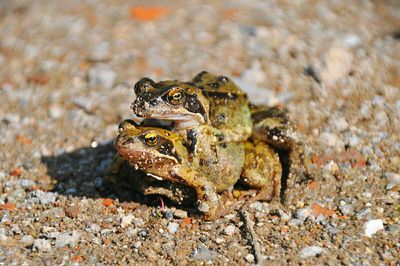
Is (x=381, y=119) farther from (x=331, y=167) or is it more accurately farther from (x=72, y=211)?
(x=72, y=211)

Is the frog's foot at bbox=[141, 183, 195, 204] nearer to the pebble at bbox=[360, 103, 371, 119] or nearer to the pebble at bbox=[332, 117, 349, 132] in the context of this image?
the pebble at bbox=[332, 117, 349, 132]

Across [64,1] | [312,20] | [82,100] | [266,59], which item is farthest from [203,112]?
[64,1]

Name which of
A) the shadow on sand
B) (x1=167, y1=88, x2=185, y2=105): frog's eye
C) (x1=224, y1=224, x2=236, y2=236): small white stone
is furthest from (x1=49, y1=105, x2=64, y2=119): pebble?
(x1=224, y1=224, x2=236, y2=236): small white stone

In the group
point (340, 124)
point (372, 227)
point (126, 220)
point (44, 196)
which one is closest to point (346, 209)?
point (372, 227)

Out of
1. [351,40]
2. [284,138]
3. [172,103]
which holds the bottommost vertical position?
[351,40]

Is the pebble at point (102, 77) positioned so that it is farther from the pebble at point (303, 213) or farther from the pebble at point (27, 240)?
the pebble at point (303, 213)

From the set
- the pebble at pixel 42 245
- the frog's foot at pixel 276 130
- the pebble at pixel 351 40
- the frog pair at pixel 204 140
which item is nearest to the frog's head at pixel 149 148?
the frog pair at pixel 204 140
